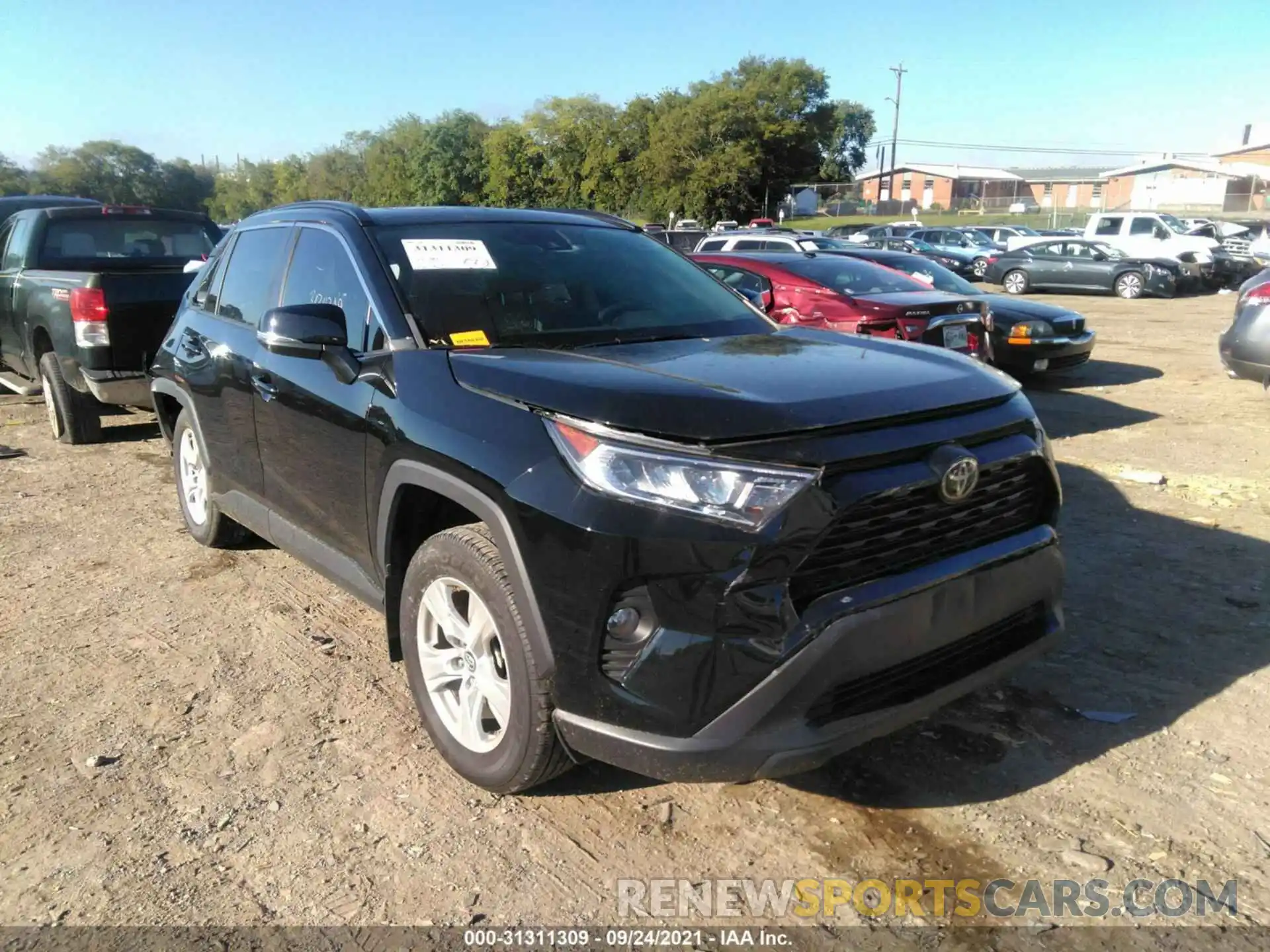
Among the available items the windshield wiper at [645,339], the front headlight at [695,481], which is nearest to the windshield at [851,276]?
the windshield wiper at [645,339]

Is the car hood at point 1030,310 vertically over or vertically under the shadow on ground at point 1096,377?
over

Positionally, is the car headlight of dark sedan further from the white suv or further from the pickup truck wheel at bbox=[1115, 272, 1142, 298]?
the pickup truck wheel at bbox=[1115, 272, 1142, 298]

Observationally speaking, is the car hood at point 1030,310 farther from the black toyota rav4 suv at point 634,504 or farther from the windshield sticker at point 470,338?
the windshield sticker at point 470,338

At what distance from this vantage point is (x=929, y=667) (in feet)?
8.85

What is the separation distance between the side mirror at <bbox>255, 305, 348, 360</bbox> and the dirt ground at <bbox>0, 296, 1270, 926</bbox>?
52.0 inches

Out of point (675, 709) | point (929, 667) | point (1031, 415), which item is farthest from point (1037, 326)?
point (675, 709)

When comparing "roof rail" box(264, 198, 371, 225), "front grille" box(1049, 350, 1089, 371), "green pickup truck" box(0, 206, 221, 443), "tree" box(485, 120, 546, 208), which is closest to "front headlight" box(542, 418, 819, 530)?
"roof rail" box(264, 198, 371, 225)

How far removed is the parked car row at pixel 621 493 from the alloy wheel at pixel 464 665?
10 mm

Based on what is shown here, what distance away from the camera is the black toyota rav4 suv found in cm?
236

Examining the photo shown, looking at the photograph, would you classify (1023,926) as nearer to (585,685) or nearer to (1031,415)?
(585,685)

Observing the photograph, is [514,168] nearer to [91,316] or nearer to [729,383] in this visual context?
[91,316]

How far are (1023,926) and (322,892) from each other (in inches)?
72.5

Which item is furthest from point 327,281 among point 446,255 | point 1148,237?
point 1148,237

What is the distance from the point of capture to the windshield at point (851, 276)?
844cm
